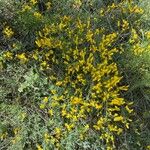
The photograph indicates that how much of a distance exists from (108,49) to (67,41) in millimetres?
440

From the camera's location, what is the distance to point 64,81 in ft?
13.5

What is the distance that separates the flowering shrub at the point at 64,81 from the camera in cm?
397

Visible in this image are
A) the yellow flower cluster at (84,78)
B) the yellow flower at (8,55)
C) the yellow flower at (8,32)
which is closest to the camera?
the yellow flower cluster at (84,78)

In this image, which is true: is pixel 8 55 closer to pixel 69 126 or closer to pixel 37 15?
pixel 37 15

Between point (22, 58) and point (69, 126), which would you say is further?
point (22, 58)

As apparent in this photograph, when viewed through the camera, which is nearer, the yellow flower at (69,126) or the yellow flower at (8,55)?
the yellow flower at (69,126)

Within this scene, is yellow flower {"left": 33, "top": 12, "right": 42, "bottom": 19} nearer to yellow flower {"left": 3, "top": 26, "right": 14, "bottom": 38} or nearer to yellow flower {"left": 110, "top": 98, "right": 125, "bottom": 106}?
yellow flower {"left": 3, "top": 26, "right": 14, "bottom": 38}

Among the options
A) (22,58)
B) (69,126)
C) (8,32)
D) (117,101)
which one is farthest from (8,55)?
(117,101)

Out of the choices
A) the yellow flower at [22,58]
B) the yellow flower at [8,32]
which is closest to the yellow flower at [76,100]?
the yellow flower at [22,58]

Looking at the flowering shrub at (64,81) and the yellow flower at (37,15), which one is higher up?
the yellow flower at (37,15)

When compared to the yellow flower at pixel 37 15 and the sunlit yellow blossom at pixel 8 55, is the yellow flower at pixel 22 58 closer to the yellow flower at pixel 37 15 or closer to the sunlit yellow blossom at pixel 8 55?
the sunlit yellow blossom at pixel 8 55

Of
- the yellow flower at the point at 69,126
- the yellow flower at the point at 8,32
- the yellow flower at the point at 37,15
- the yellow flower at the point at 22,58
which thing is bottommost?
the yellow flower at the point at 69,126

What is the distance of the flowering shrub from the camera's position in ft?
13.0

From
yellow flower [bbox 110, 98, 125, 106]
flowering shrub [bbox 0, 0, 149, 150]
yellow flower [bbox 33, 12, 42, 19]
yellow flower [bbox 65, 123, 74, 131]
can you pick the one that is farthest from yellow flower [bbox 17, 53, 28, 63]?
yellow flower [bbox 110, 98, 125, 106]
